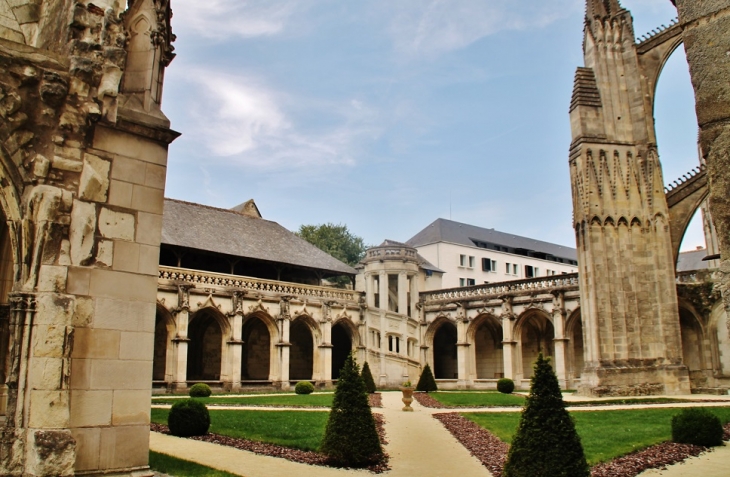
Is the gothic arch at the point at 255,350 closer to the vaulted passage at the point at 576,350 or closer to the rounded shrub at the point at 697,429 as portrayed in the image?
the vaulted passage at the point at 576,350

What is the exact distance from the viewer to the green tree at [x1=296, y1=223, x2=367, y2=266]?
206 ft

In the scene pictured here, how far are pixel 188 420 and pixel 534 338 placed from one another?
90.3 ft

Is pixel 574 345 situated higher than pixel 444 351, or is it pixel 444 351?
pixel 574 345

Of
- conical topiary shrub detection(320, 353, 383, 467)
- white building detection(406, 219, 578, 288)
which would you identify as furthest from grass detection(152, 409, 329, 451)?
white building detection(406, 219, 578, 288)

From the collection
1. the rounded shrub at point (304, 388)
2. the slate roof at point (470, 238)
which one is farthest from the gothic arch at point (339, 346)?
the slate roof at point (470, 238)

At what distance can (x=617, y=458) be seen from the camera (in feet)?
31.8

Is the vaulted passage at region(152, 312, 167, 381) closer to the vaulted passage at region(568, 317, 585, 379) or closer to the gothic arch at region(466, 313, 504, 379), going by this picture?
the gothic arch at region(466, 313, 504, 379)

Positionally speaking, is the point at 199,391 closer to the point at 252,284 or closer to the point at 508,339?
the point at 252,284

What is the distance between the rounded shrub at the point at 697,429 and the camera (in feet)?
36.4

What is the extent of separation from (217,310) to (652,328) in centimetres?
1948

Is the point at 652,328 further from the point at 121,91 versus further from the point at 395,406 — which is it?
the point at 121,91

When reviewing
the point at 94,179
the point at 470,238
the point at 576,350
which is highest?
the point at 470,238

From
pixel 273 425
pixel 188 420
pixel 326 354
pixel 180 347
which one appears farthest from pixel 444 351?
pixel 188 420

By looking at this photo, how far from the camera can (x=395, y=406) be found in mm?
20359
